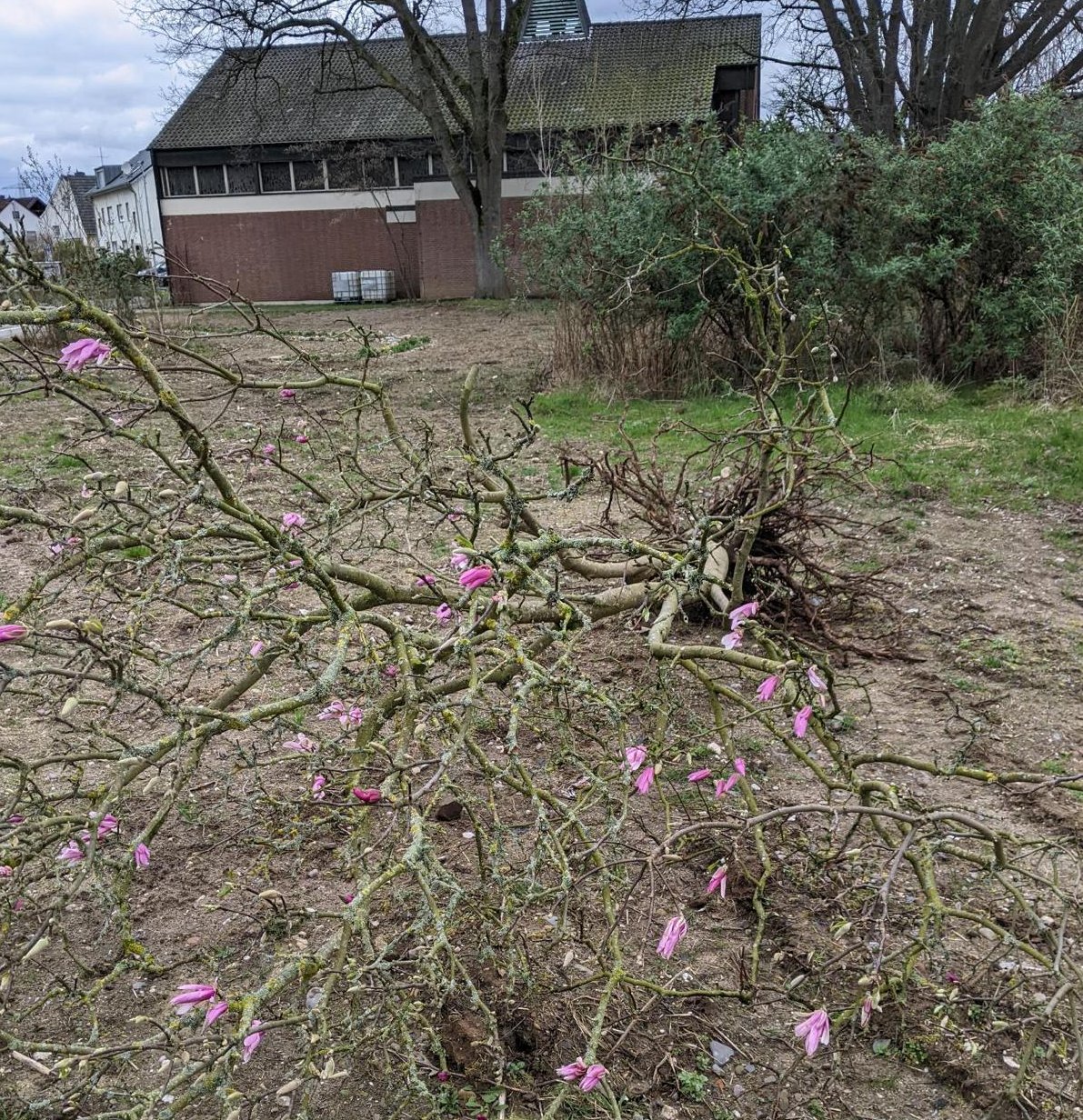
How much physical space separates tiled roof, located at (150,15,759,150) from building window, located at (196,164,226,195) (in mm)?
735

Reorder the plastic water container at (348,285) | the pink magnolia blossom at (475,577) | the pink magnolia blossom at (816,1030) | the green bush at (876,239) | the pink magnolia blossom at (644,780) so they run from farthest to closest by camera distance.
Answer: the plastic water container at (348,285) → the green bush at (876,239) → the pink magnolia blossom at (644,780) → the pink magnolia blossom at (475,577) → the pink magnolia blossom at (816,1030)

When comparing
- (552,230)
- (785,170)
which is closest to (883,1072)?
(785,170)

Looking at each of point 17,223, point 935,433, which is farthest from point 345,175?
point 17,223

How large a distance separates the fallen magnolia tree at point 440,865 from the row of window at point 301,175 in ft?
89.2

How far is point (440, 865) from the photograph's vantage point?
180cm

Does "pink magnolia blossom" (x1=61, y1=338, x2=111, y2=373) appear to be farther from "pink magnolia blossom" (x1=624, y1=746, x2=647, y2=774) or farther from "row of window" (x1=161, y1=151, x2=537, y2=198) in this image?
"row of window" (x1=161, y1=151, x2=537, y2=198)

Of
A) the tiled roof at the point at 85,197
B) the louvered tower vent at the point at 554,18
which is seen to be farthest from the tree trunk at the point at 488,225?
the tiled roof at the point at 85,197

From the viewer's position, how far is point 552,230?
10.1 metres

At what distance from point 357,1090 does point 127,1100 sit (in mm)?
460

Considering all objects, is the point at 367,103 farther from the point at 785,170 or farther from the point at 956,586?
the point at 956,586

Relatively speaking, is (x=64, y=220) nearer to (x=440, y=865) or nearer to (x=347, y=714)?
(x=347, y=714)

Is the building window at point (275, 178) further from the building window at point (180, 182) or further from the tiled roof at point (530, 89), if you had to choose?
the building window at point (180, 182)

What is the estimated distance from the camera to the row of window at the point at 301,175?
28.8 meters

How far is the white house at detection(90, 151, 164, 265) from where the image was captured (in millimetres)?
30953
